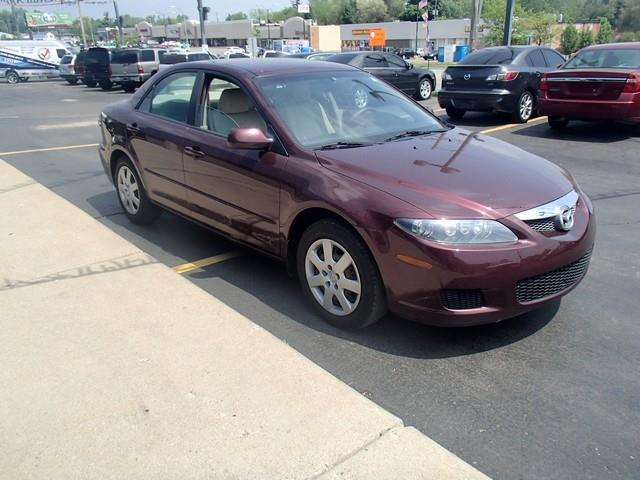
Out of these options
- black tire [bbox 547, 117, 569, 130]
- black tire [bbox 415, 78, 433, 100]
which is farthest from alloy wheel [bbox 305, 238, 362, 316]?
black tire [bbox 415, 78, 433, 100]

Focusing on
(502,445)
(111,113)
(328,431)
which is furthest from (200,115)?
(502,445)

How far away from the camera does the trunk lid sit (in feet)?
29.4

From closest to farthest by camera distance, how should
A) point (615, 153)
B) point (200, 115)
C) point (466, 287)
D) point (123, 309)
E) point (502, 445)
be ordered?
1. point (502, 445)
2. point (466, 287)
3. point (123, 309)
4. point (200, 115)
5. point (615, 153)

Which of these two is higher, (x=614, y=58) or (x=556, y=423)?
(x=614, y=58)

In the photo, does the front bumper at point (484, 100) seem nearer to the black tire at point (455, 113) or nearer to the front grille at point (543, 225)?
the black tire at point (455, 113)

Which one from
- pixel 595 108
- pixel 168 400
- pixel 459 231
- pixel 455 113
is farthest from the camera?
pixel 455 113

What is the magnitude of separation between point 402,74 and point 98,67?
15413 millimetres

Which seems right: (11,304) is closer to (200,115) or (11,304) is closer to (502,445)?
(200,115)

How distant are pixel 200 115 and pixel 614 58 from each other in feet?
27.1

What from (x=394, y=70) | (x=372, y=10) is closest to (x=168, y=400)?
(x=394, y=70)

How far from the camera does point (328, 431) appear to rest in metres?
2.56

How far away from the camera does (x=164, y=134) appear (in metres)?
4.71

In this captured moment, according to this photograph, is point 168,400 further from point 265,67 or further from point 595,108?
point 595,108

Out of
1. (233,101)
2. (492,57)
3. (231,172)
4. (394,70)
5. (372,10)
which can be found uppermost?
(372,10)
